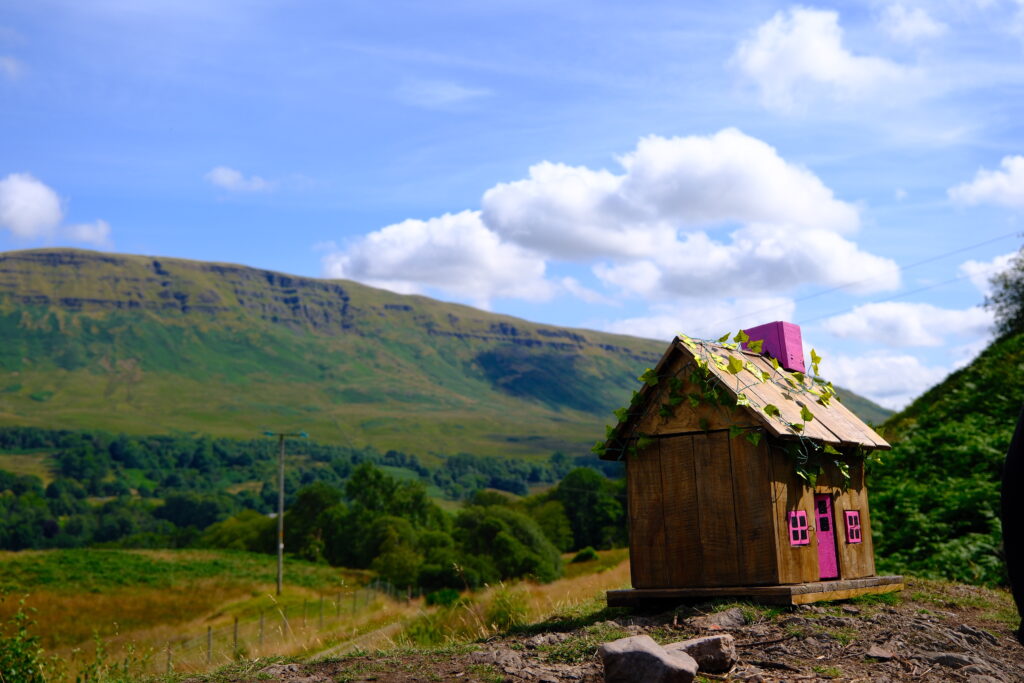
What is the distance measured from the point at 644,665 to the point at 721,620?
300 centimetres

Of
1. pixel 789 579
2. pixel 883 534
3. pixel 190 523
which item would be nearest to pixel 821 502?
pixel 789 579

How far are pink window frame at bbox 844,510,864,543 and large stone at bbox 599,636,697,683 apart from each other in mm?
6006

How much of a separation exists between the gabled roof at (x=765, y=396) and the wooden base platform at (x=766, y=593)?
172cm

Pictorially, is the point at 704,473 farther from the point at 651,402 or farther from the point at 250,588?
the point at 250,588

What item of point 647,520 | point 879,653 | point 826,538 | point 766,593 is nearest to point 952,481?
point 826,538

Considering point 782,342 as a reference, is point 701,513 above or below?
below

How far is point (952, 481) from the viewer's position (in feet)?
57.0

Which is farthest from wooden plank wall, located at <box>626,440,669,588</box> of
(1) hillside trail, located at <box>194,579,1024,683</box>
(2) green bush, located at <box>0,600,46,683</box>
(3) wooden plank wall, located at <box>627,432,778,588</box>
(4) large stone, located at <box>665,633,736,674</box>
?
(2) green bush, located at <box>0,600,46,683</box>

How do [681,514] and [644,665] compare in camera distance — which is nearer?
[644,665]

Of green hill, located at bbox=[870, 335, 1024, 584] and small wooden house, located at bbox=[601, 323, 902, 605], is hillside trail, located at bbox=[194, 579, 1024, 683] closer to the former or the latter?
small wooden house, located at bbox=[601, 323, 902, 605]

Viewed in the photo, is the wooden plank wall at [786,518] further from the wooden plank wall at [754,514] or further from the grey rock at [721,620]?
the grey rock at [721,620]

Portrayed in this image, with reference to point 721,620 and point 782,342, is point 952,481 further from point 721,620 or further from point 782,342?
point 721,620

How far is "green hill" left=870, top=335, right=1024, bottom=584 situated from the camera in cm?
1484

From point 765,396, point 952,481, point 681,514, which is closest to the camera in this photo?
point 681,514
